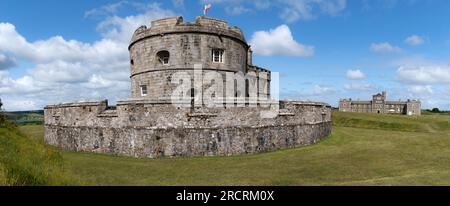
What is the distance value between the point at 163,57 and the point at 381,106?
90847 mm

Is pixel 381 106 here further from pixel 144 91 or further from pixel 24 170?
pixel 24 170

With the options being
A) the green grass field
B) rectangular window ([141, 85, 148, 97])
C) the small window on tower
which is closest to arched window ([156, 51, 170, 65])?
rectangular window ([141, 85, 148, 97])

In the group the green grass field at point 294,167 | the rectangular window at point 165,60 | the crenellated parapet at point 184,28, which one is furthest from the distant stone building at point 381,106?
the rectangular window at point 165,60

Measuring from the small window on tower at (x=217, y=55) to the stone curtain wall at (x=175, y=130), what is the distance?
7.10m

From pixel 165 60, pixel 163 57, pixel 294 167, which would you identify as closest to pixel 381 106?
pixel 165 60

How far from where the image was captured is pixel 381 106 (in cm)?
9431

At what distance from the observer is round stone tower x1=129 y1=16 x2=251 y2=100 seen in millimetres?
21812

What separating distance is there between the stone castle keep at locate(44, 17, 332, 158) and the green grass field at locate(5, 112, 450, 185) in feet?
3.16

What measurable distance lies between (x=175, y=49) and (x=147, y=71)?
9.83ft

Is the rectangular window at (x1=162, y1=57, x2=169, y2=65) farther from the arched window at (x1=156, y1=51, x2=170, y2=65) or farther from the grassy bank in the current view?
the grassy bank
